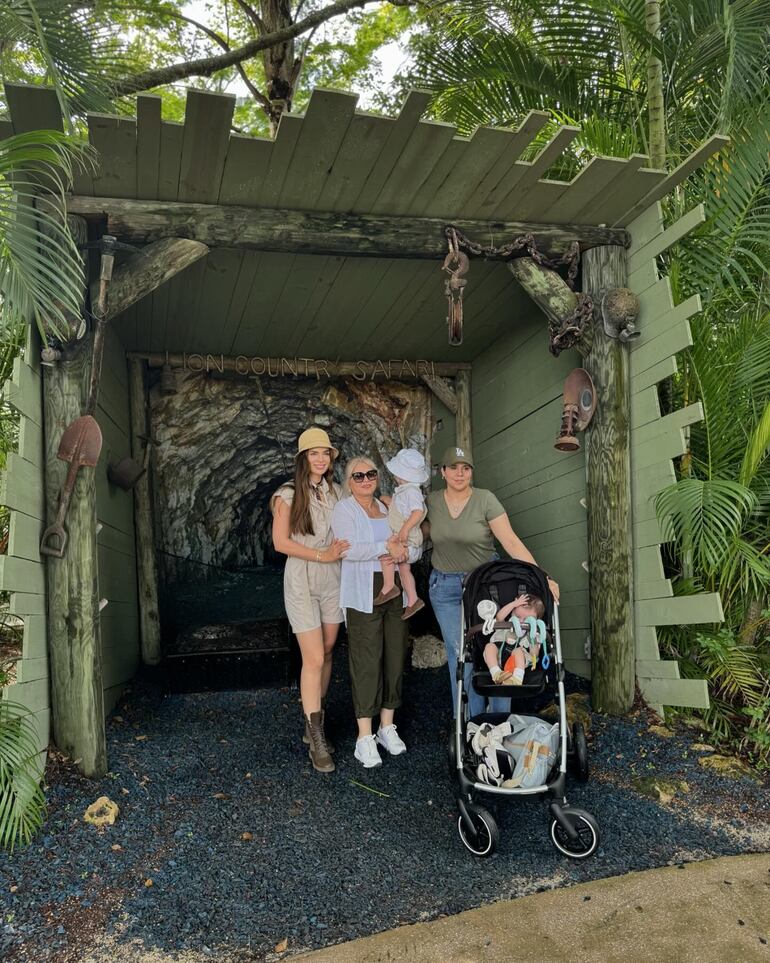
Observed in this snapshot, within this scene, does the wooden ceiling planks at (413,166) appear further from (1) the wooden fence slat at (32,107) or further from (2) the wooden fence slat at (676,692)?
(2) the wooden fence slat at (676,692)

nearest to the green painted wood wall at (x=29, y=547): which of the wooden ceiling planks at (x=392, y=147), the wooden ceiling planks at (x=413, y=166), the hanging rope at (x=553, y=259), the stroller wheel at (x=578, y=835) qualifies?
the wooden ceiling planks at (x=392, y=147)

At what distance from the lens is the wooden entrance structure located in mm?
3352

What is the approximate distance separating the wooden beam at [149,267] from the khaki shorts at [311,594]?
5.33 ft

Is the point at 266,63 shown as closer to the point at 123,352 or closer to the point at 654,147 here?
the point at 123,352

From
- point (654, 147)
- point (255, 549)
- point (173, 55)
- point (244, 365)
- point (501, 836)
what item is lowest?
point (501, 836)

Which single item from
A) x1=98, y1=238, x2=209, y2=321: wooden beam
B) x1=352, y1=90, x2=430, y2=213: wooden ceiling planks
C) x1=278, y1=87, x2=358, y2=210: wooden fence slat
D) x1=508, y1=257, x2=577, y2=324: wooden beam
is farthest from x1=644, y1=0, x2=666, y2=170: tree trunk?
x1=98, y1=238, x2=209, y2=321: wooden beam

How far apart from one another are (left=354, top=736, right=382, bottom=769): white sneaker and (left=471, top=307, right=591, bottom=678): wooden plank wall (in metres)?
1.58

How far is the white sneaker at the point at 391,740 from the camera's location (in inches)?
155

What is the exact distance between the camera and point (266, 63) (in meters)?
9.59

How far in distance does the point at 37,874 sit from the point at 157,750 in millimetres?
1188

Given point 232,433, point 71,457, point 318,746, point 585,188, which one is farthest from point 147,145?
point 232,433

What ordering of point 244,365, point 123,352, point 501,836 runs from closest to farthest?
point 501,836
point 123,352
point 244,365

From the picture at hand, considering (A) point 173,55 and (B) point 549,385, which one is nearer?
(B) point 549,385

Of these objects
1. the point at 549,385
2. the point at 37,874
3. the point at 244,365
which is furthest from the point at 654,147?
the point at 37,874
